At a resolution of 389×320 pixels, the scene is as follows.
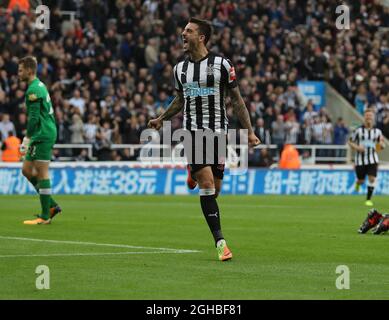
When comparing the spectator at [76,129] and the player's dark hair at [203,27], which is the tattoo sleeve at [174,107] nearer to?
the player's dark hair at [203,27]

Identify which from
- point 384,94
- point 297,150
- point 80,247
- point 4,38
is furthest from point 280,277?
point 384,94

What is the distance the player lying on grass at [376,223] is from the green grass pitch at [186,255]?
17cm

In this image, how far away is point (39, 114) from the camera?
16562mm

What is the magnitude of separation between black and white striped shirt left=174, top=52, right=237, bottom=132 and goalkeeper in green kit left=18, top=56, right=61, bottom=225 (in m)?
5.26

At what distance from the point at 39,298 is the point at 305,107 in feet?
90.8

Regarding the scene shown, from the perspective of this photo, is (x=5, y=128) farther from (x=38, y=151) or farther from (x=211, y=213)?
(x=211, y=213)

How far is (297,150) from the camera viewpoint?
34.3 m

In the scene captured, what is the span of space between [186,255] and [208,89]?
186cm

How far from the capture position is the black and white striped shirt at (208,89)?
1157cm

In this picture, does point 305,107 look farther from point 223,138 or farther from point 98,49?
point 223,138

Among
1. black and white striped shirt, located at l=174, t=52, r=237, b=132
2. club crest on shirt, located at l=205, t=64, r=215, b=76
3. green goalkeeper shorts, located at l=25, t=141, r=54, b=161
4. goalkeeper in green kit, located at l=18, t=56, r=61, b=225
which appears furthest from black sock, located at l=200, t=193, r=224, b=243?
green goalkeeper shorts, located at l=25, t=141, r=54, b=161

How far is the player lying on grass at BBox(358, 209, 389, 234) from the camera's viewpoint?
15.2 m

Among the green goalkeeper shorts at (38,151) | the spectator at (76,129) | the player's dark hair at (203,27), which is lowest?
the spectator at (76,129)

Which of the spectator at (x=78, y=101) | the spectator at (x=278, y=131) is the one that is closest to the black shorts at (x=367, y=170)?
the spectator at (x=278, y=131)
